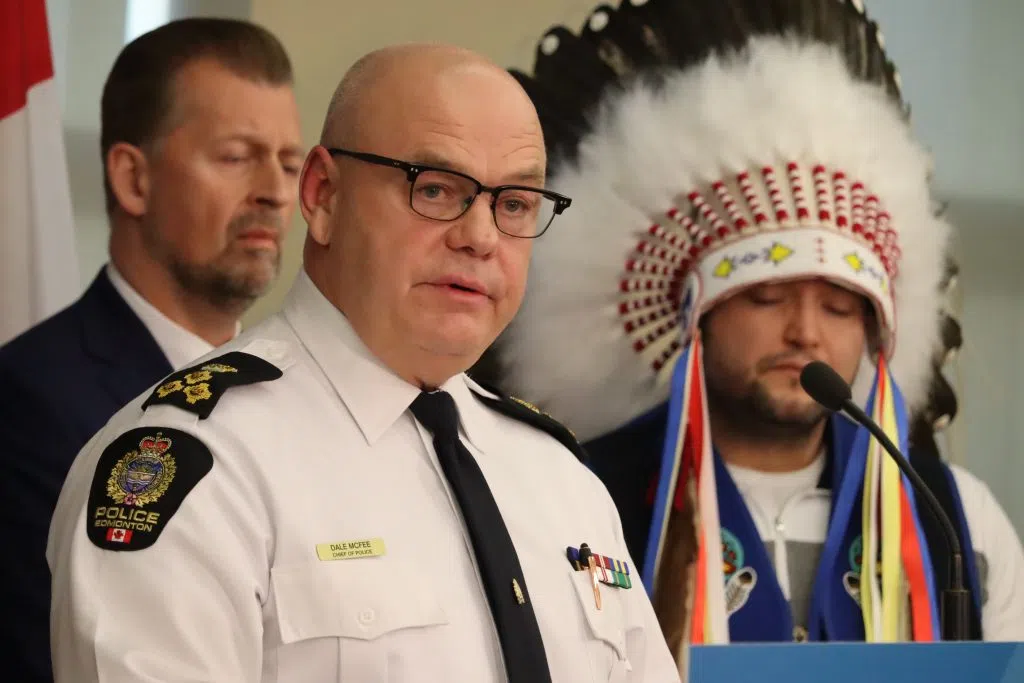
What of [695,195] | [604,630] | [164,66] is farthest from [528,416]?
[164,66]

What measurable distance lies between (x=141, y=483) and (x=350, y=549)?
0.69ft

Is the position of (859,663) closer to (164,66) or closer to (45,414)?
(45,414)

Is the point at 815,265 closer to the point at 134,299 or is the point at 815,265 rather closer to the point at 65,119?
the point at 134,299

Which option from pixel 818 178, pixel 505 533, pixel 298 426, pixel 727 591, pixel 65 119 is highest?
pixel 65 119

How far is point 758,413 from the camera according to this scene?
2578 mm

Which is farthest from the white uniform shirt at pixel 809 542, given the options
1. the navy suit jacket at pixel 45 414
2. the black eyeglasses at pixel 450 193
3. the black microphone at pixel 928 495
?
the black eyeglasses at pixel 450 193

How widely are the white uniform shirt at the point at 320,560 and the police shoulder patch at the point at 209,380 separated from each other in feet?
0.04

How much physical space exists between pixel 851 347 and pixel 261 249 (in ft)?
3.45

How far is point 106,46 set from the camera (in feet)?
8.98

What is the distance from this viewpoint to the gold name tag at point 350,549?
137 centimetres

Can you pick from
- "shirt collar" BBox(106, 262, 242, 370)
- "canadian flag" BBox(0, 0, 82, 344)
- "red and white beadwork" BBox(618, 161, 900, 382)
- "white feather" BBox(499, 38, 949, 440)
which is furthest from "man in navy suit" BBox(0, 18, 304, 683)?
"red and white beadwork" BBox(618, 161, 900, 382)

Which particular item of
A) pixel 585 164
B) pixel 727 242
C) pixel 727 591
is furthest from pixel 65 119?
pixel 727 591

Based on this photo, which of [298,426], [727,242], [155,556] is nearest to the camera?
[155,556]

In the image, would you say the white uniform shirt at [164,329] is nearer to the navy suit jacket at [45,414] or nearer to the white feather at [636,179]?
the navy suit jacket at [45,414]
